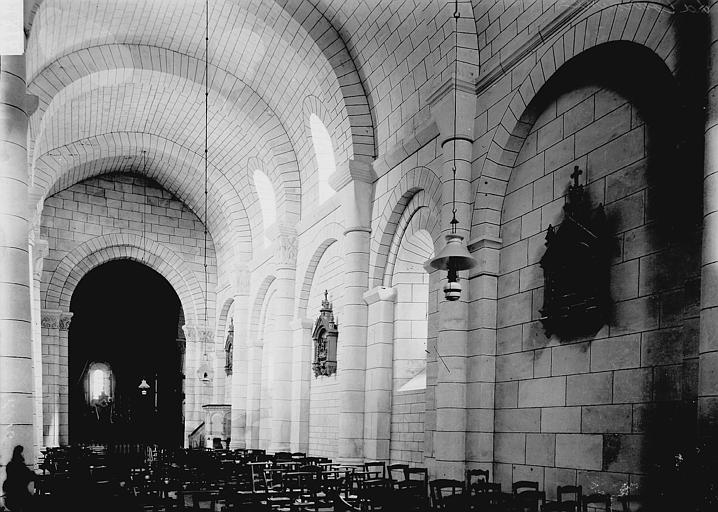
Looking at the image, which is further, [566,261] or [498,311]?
[498,311]

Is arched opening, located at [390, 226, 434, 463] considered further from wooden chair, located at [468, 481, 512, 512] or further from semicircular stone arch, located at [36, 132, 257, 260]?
semicircular stone arch, located at [36, 132, 257, 260]

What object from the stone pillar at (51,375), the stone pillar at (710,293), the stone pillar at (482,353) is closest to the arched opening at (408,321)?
the stone pillar at (482,353)

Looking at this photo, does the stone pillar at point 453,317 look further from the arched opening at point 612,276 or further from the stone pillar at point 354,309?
the stone pillar at point 354,309

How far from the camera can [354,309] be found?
45.1 ft

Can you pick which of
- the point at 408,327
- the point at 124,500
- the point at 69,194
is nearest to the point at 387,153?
the point at 408,327

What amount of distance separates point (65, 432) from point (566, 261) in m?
19.6

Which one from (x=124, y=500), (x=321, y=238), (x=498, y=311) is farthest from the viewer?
(x=321, y=238)

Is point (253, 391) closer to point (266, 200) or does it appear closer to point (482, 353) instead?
point (266, 200)

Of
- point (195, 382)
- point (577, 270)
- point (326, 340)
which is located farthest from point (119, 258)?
point (577, 270)

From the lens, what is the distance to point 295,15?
13688 millimetres

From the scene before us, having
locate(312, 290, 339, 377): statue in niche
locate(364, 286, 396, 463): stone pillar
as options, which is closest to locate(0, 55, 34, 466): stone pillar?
locate(364, 286, 396, 463): stone pillar

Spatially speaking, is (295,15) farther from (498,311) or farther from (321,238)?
(498,311)

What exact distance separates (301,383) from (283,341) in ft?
4.40

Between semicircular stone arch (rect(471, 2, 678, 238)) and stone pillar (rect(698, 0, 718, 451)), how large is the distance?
4.35 ft
